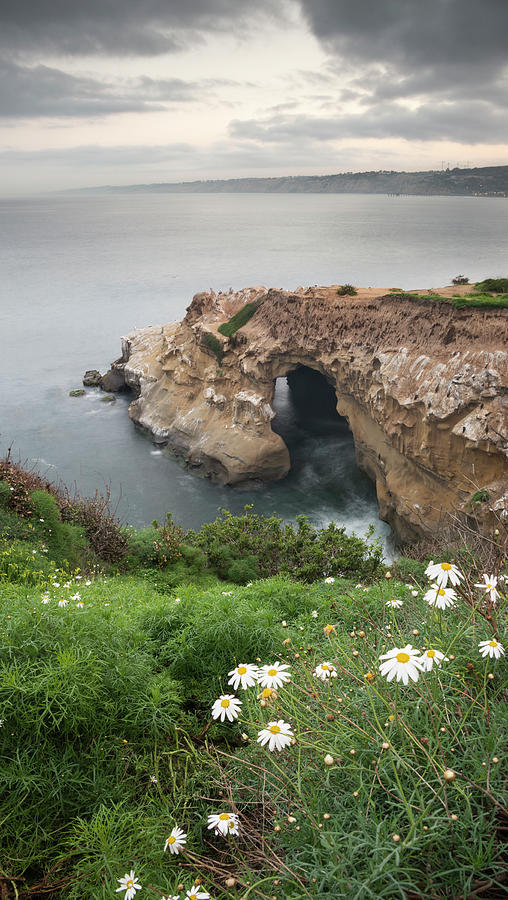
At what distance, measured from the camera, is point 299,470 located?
120ft

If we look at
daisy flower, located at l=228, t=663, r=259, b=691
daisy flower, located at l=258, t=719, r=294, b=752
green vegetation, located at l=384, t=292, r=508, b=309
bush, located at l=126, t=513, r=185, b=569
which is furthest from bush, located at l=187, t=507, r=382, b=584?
green vegetation, located at l=384, t=292, r=508, b=309

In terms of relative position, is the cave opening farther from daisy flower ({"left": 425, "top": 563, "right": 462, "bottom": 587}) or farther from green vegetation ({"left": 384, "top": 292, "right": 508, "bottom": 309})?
daisy flower ({"left": 425, "top": 563, "right": 462, "bottom": 587})

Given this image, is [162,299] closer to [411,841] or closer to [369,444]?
[369,444]

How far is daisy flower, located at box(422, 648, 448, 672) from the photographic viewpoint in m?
3.36

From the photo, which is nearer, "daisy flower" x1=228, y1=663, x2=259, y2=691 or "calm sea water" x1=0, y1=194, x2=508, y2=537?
"daisy flower" x1=228, y1=663, x2=259, y2=691

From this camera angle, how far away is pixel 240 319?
1487 inches

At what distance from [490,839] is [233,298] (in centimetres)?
4117

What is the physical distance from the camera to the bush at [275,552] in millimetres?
16281

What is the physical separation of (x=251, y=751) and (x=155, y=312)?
257 feet

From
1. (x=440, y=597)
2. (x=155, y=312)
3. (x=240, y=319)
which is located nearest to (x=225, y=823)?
(x=440, y=597)

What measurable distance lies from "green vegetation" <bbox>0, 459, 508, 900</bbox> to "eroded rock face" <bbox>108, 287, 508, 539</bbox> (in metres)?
12.1

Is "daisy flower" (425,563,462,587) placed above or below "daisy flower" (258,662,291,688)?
above

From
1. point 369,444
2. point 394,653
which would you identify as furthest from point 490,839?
point 369,444

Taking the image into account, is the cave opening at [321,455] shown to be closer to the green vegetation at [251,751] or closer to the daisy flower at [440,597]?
the green vegetation at [251,751]
